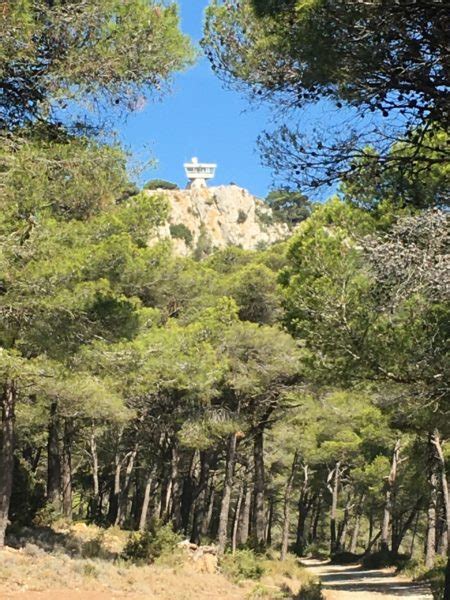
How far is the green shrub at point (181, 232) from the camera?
3984 inches

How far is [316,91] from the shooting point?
6836 millimetres

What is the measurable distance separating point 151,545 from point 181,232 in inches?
3549

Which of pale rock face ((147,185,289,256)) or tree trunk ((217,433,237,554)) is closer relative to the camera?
tree trunk ((217,433,237,554))

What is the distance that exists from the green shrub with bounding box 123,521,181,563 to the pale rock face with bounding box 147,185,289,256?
9113 centimetres

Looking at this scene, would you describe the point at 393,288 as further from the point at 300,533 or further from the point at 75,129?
the point at 300,533

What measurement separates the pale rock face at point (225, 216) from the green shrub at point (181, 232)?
3.91ft

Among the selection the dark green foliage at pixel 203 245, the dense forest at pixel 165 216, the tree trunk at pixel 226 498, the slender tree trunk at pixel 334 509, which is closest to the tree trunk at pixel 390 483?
the slender tree trunk at pixel 334 509

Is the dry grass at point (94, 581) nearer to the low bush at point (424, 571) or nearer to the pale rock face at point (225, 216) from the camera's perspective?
the low bush at point (424, 571)

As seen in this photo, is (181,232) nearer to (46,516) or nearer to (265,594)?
(46,516)

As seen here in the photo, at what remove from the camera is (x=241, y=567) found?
13.7 m

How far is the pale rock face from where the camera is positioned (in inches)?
4245

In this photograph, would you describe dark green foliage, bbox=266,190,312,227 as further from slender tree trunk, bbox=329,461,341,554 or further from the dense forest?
slender tree trunk, bbox=329,461,341,554

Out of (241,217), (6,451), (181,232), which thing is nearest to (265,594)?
(6,451)

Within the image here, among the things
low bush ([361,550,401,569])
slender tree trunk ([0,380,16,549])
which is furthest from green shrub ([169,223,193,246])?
slender tree trunk ([0,380,16,549])
